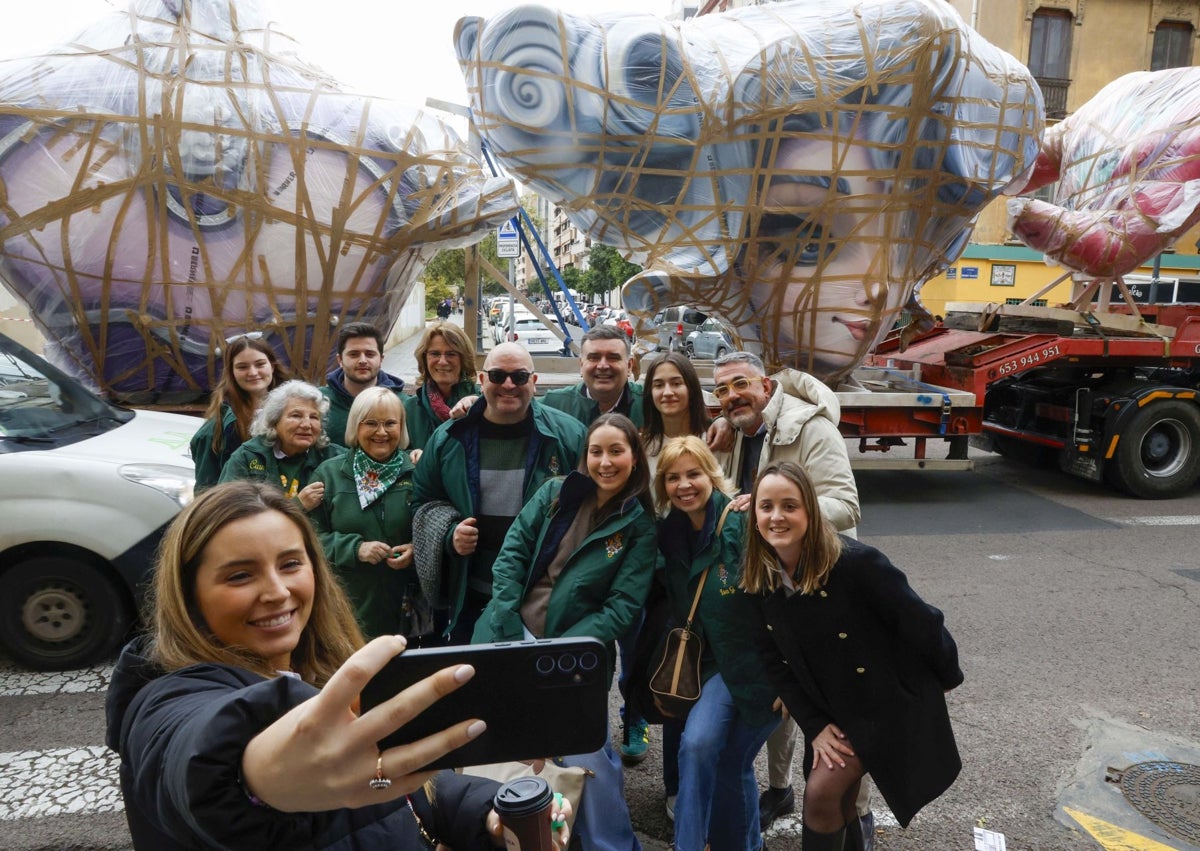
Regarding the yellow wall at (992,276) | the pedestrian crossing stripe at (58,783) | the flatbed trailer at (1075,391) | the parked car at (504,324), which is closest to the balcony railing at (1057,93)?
the yellow wall at (992,276)

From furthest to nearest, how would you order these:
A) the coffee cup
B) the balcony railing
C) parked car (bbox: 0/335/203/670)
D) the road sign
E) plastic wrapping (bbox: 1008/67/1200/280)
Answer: the balcony railing
the road sign
plastic wrapping (bbox: 1008/67/1200/280)
parked car (bbox: 0/335/203/670)
the coffee cup

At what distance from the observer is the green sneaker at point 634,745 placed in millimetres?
3383

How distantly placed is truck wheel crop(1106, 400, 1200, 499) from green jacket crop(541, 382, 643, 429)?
636cm

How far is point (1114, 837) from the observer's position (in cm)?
289

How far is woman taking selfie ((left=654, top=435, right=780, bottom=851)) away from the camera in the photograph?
2.45 metres

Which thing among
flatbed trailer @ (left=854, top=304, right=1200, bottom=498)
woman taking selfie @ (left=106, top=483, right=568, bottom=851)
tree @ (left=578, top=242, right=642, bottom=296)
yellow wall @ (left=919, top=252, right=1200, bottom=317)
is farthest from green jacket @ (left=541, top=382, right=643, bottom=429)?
tree @ (left=578, top=242, right=642, bottom=296)

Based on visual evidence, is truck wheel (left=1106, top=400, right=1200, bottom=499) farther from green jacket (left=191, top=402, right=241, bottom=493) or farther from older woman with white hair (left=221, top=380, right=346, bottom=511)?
green jacket (left=191, top=402, right=241, bottom=493)

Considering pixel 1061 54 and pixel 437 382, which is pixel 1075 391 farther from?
pixel 1061 54

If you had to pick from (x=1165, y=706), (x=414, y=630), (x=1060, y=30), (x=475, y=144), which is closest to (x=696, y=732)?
(x=414, y=630)

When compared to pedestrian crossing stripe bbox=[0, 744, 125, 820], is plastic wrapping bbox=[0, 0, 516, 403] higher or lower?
higher

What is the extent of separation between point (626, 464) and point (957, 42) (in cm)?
444

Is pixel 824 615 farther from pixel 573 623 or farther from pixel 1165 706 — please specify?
pixel 1165 706

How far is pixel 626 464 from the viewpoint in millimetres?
2633

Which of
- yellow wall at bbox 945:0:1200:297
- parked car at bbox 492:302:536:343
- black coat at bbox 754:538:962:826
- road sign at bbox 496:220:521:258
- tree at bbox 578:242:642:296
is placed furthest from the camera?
tree at bbox 578:242:642:296
